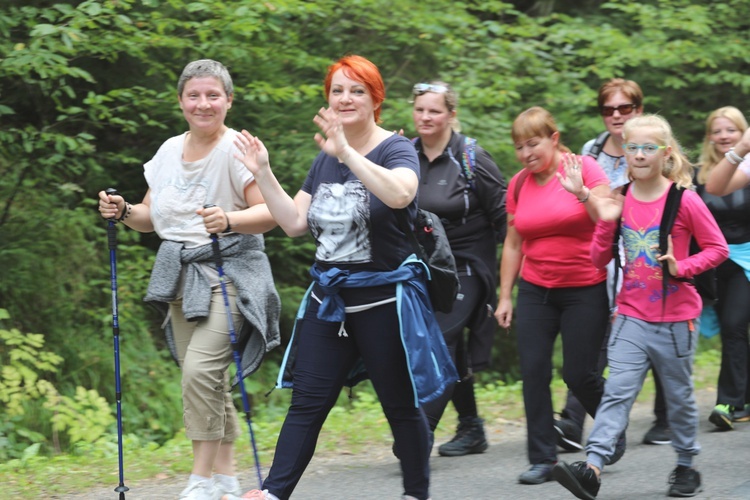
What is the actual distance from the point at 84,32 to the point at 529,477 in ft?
15.7

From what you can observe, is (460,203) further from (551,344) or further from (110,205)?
(110,205)

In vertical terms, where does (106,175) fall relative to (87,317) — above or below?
above

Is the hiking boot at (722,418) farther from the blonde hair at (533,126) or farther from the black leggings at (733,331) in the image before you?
the blonde hair at (533,126)

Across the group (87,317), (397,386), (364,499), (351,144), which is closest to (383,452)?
(364,499)

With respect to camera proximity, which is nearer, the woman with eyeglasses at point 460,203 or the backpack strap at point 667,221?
the backpack strap at point 667,221

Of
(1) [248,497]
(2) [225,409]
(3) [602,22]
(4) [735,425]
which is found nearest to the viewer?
(1) [248,497]

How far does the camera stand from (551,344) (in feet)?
18.1

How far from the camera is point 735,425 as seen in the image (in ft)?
22.6

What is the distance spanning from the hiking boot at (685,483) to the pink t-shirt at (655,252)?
0.80 m

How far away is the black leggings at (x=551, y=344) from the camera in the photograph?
213 inches

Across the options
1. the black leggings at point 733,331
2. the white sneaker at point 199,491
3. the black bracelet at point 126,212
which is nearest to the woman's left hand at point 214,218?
the black bracelet at point 126,212

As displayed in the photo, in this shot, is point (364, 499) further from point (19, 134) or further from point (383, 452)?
point (19, 134)

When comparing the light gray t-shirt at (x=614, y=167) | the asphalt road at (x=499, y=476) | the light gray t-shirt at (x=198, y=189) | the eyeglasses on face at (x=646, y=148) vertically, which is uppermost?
the eyeglasses on face at (x=646, y=148)

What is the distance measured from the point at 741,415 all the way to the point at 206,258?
13.8 feet
